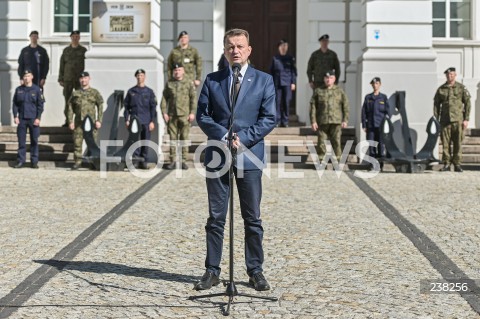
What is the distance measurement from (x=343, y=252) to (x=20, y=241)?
109 inches

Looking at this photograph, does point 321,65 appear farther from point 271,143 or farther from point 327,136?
point 327,136

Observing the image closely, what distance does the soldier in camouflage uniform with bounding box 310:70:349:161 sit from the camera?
15.7 metres

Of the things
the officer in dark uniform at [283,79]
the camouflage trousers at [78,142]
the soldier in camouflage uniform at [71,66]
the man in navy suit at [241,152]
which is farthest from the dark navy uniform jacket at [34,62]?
the man in navy suit at [241,152]

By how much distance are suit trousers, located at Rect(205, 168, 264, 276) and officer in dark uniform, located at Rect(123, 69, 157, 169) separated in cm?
975

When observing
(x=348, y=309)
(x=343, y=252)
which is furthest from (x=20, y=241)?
(x=348, y=309)

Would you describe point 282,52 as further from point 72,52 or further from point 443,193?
point 443,193

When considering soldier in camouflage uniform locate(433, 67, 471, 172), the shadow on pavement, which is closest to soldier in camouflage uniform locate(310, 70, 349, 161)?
soldier in camouflage uniform locate(433, 67, 471, 172)

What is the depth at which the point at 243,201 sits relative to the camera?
6.30 metres

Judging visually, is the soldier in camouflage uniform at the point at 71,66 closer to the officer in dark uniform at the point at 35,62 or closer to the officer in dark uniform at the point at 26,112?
the officer in dark uniform at the point at 35,62

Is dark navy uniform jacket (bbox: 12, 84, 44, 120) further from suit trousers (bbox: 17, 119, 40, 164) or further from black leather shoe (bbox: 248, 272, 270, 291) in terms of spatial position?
black leather shoe (bbox: 248, 272, 270, 291)

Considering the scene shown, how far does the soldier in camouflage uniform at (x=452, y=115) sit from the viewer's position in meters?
16.0

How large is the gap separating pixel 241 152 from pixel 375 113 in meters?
10.5

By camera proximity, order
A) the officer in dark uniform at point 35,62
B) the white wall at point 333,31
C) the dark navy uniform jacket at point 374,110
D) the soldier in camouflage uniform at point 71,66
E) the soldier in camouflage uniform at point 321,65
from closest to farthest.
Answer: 1. the dark navy uniform jacket at point 374,110
2. the soldier in camouflage uniform at point 71,66
3. the soldier in camouflage uniform at point 321,65
4. the officer in dark uniform at point 35,62
5. the white wall at point 333,31

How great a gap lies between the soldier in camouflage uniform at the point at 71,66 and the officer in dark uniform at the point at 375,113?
17.1ft
